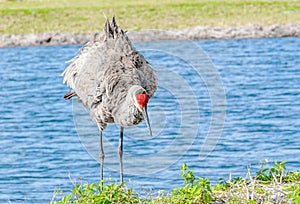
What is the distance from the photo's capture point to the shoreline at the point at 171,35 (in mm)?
34625

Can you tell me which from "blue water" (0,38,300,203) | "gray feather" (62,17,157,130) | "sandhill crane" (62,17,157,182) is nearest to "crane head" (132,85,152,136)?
"sandhill crane" (62,17,157,182)

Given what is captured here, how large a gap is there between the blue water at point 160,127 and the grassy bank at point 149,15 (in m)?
6.55

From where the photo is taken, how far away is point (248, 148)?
15.7m

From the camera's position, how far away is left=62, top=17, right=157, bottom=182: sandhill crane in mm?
8609

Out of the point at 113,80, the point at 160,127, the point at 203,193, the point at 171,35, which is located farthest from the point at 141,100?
the point at 171,35

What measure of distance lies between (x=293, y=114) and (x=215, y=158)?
14.5ft

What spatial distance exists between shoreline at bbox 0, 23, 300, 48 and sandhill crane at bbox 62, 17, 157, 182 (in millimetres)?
24504

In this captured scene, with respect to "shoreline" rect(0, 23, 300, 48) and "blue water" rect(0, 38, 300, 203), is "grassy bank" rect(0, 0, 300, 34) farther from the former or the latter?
"blue water" rect(0, 38, 300, 203)

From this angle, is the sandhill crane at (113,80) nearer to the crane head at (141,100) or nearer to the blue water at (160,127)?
the crane head at (141,100)

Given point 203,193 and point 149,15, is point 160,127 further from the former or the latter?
point 149,15

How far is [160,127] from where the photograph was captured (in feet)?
60.0

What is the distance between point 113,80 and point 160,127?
933 cm

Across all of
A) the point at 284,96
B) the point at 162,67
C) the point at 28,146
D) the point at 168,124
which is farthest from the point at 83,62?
the point at 162,67

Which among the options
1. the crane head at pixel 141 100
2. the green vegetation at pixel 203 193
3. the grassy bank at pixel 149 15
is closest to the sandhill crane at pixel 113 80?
the crane head at pixel 141 100
